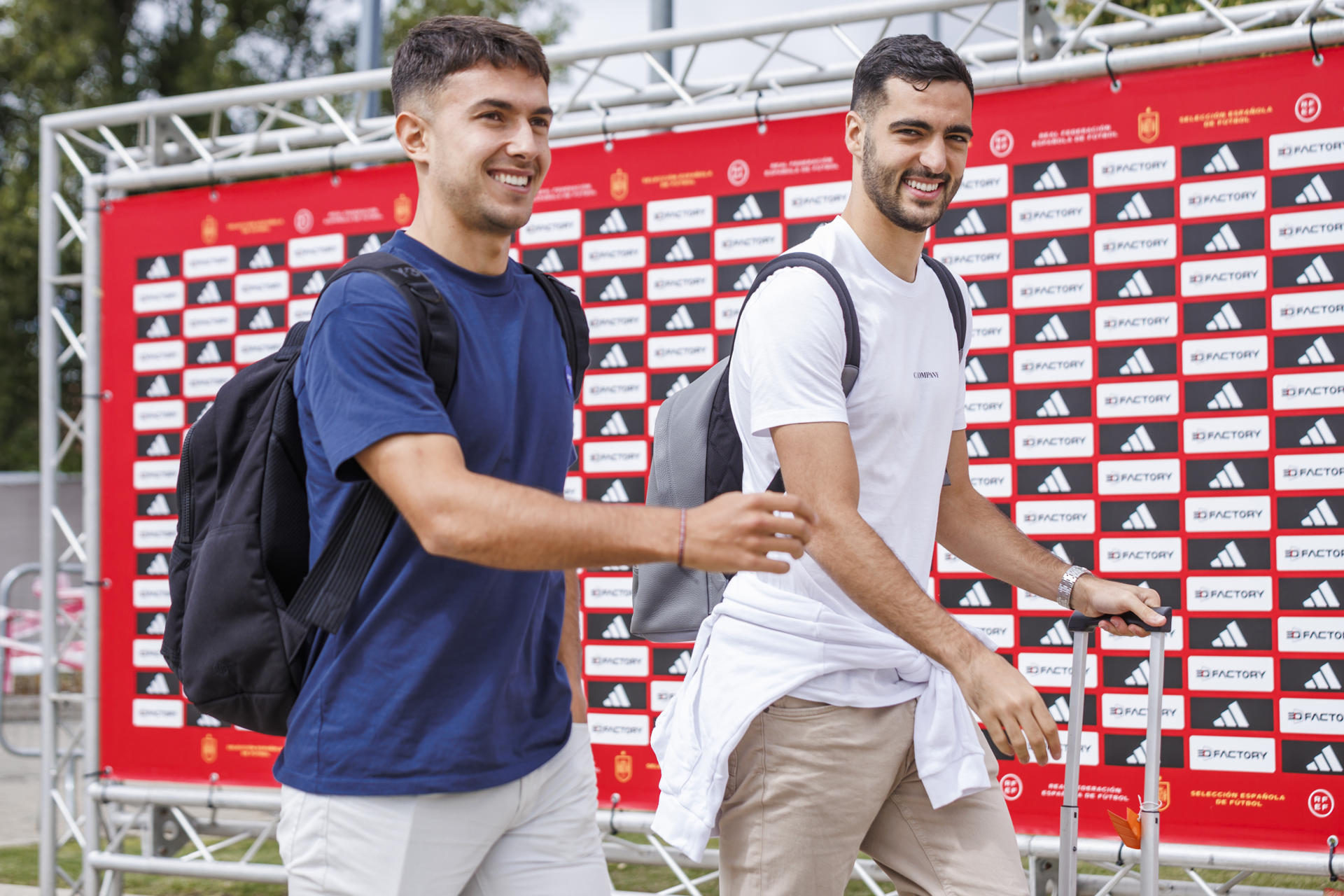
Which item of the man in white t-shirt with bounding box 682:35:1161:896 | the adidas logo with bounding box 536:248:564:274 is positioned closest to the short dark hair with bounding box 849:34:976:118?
the man in white t-shirt with bounding box 682:35:1161:896

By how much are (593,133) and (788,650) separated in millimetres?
3376

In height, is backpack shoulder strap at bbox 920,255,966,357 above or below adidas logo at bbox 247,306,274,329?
below

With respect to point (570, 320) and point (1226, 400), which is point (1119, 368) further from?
point (570, 320)

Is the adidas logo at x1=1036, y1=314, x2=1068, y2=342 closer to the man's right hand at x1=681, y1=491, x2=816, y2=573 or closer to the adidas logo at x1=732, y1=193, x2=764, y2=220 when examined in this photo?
the adidas logo at x1=732, y1=193, x2=764, y2=220

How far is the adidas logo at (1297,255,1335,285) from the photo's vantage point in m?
4.21

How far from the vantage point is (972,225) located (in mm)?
4719

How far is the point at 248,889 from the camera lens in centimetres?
634

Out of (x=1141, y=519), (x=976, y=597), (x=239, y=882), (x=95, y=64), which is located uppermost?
(x=95, y=64)

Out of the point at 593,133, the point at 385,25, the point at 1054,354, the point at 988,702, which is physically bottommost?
the point at 988,702

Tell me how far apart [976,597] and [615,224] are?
6.73 ft

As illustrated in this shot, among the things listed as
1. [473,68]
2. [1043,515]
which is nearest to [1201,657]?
[1043,515]

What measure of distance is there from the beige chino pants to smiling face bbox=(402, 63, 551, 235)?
3.38 feet

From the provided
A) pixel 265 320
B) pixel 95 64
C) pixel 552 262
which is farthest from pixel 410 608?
pixel 95 64

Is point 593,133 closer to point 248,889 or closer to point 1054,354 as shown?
point 1054,354
